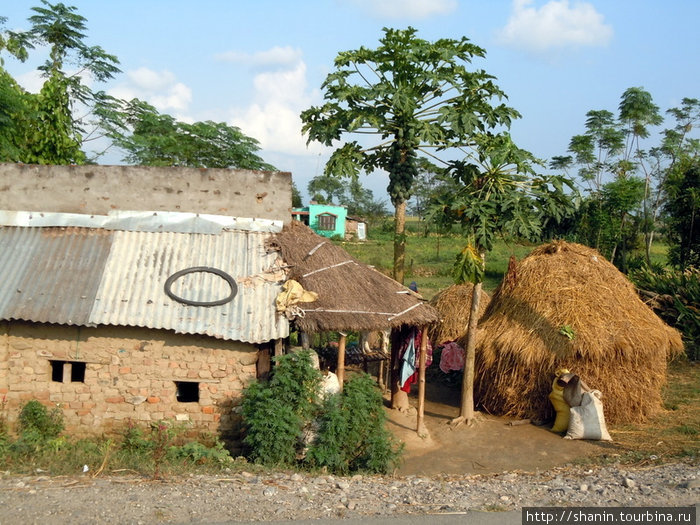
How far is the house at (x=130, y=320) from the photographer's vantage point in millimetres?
8328

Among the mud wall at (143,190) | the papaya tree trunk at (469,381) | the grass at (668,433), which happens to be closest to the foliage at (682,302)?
the grass at (668,433)

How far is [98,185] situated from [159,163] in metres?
10.8

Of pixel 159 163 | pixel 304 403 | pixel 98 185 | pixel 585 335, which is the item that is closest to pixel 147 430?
pixel 304 403

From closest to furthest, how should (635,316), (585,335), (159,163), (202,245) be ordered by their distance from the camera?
(202,245) → (585,335) → (635,316) → (159,163)

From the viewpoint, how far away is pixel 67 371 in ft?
27.7

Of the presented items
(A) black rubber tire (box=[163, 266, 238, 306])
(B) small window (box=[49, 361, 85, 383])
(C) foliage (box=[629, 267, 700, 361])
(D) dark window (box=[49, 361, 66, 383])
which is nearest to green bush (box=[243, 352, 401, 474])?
(A) black rubber tire (box=[163, 266, 238, 306])

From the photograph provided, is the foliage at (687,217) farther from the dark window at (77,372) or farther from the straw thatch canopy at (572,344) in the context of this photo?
the dark window at (77,372)

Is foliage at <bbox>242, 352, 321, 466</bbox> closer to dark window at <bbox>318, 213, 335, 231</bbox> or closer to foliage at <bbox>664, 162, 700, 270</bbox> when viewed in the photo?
foliage at <bbox>664, 162, 700, 270</bbox>

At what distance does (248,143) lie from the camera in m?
21.4

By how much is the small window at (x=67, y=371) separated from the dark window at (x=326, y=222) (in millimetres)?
36002

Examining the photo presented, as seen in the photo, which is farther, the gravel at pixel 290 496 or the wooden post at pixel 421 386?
the wooden post at pixel 421 386

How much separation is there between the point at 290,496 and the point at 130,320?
3.62m

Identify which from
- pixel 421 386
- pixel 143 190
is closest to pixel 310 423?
pixel 421 386

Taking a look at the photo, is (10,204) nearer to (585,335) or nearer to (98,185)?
(98,185)
